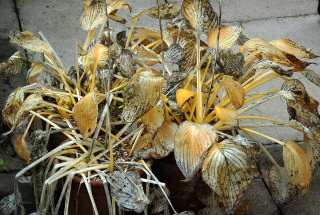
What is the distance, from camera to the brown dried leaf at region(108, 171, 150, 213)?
1.41 meters

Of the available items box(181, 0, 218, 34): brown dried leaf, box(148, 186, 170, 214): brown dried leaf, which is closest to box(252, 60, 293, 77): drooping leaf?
box(181, 0, 218, 34): brown dried leaf

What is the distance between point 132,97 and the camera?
4.81 feet

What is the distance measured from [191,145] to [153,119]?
0.16 metres

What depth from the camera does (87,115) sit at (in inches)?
59.0

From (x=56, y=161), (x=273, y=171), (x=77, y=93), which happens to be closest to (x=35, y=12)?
(x=77, y=93)

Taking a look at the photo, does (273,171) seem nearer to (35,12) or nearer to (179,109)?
(179,109)

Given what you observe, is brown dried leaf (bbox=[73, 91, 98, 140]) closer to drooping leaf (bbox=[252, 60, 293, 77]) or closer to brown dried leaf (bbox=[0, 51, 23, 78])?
brown dried leaf (bbox=[0, 51, 23, 78])

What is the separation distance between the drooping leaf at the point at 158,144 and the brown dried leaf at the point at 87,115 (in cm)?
19

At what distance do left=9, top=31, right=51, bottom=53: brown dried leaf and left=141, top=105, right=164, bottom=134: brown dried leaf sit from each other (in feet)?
1.54

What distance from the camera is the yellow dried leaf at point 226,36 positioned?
170cm

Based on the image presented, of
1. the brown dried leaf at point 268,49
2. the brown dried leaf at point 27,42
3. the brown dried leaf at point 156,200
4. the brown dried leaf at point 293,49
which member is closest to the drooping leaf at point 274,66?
the brown dried leaf at point 268,49

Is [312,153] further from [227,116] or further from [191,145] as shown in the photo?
[191,145]

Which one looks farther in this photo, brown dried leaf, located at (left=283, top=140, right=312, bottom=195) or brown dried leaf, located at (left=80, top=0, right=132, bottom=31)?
brown dried leaf, located at (left=80, top=0, right=132, bottom=31)

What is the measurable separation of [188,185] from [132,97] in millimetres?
449
